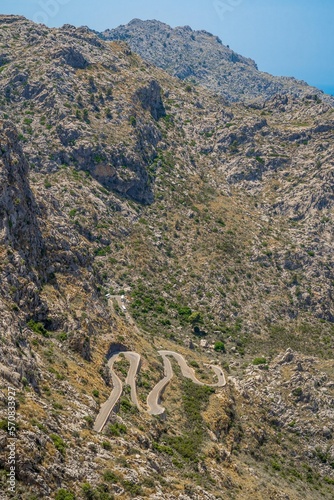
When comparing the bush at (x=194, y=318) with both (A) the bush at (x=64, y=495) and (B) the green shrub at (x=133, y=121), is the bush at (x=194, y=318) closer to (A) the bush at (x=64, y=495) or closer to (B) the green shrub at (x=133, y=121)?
(B) the green shrub at (x=133, y=121)

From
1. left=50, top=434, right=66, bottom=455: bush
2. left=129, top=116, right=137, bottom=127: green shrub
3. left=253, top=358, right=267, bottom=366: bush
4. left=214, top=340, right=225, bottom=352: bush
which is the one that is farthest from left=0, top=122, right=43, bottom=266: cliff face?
left=129, top=116, right=137, bottom=127: green shrub

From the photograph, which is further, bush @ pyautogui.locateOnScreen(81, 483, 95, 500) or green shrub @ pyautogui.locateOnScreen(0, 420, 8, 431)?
bush @ pyautogui.locateOnScreen(81, 483, 95, 500)

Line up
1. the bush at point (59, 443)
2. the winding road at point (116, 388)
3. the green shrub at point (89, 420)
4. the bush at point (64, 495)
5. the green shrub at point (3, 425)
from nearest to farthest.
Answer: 1. the bush at point (64, 495)
2. the green shrub at point (3, 425)
3. the bush at point (59, 443)
4. the green shrub at point (89, 420)
5. the winding road at point (116, 388)

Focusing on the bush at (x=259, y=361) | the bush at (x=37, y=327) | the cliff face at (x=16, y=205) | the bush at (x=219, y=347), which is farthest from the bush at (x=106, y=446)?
the bush at (x=219, y=347)

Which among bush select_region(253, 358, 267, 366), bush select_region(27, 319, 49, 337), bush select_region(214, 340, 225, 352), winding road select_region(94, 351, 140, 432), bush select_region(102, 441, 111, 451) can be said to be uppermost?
bush select_region(253, 358, 267, 366)

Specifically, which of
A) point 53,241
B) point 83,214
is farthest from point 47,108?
point 53,241

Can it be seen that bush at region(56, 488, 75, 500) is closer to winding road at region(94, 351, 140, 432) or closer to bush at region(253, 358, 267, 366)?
winding road at region(94, 351, 140, 432)

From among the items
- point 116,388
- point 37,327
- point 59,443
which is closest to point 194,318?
point 116,388

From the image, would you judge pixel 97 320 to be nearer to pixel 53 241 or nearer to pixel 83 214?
pixel 53 241
